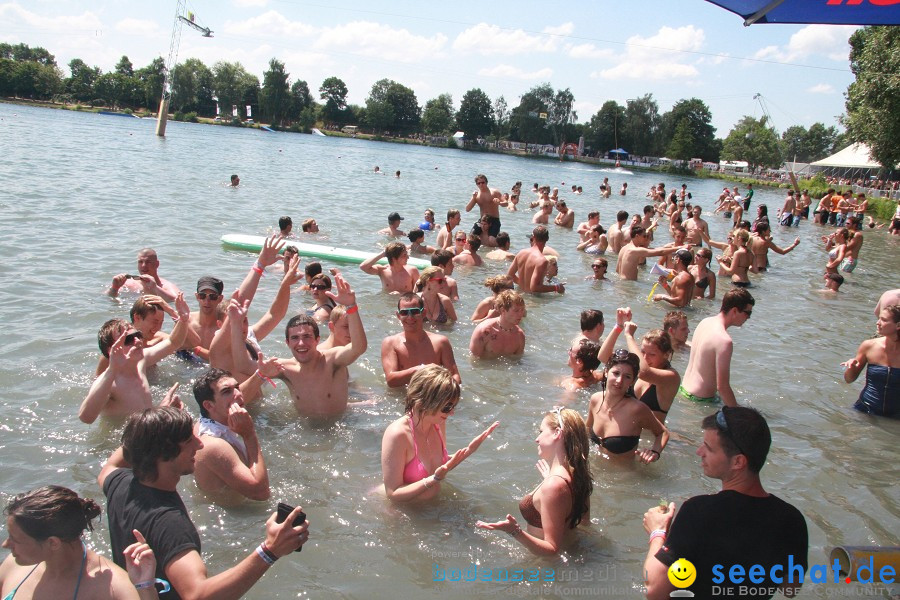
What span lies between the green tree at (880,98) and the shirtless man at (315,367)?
31604 mm

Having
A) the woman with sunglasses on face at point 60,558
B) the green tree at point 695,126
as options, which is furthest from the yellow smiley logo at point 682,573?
the green tree at point 695,126

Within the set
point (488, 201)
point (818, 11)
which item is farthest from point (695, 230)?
point (818, 11)

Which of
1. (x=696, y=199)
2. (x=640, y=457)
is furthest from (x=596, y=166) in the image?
(x=640, y=457)

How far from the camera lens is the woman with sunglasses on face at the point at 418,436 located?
12.7 feet

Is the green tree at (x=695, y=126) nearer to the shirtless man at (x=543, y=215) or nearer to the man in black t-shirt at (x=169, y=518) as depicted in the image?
the shirtless man at (x=543, y=215)

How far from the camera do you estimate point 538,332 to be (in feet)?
29.8

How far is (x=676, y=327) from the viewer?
7.57m

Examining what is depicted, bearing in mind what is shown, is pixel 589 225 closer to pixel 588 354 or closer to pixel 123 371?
pixel 588 354

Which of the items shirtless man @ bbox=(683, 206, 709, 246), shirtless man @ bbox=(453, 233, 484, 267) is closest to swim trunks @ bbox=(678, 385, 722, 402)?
shirtless man @ bbox=(453, 233, 484, 267)

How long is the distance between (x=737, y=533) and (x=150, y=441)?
2.48 m

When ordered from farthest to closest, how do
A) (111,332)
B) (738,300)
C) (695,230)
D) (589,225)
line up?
(589,225) → (695,230) → (738,300) → (111,332)

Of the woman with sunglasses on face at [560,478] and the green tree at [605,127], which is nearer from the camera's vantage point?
the woman with sunglasses on face at [560,478]

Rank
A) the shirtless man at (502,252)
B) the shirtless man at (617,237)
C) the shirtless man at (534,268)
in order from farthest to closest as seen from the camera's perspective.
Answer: the shirtless man at (617,237) < the shirtless man at (502,252) < the shirtless man at (534,268)

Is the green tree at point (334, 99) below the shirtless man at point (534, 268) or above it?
above
